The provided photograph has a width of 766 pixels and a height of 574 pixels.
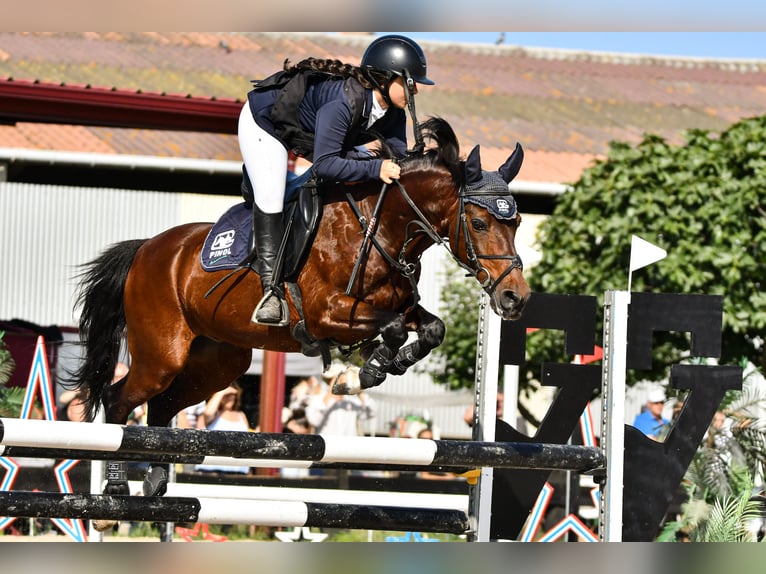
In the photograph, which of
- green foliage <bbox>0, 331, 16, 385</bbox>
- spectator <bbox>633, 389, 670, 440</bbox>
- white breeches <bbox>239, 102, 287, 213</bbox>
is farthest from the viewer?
spectator <bbox>633, 389, 670, 440</bbox>

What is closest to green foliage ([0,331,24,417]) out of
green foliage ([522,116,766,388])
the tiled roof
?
green foliage ([522,116,766,388])

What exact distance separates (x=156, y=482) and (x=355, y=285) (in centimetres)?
121

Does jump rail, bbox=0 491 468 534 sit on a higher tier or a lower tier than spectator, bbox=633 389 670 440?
lower

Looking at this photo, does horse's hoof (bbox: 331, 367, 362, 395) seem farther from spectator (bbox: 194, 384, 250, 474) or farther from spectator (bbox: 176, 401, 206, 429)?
spectator (bbox: 176, 401, 206, 429)

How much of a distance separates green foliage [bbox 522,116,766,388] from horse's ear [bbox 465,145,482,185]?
446 centimetres

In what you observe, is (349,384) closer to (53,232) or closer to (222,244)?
(222,244)

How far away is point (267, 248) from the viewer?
3986 millimetres

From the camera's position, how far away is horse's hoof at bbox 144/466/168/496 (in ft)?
14.2

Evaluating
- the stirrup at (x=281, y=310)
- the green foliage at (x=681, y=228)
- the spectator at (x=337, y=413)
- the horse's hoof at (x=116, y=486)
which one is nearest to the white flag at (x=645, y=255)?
the stirrup at (x=281, y=310)

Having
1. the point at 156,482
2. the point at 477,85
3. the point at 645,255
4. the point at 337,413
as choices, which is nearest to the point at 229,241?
the point at 156,482

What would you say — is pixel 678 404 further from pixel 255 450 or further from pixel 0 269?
pixel 0 269


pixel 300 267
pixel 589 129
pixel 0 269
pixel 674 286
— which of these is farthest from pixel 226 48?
pixel 300 267

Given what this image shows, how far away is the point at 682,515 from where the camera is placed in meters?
6.25

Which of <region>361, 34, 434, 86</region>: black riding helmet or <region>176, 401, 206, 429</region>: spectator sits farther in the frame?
<region>176, 401, 206, 429</region>: spectator
